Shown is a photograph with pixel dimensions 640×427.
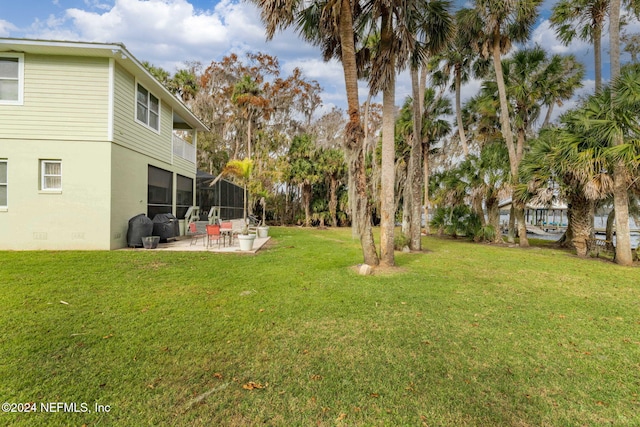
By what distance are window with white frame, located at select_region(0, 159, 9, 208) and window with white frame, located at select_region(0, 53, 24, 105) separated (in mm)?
1767

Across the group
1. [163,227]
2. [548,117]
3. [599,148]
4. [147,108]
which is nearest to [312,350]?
[163,227]

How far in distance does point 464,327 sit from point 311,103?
27792 millimetres

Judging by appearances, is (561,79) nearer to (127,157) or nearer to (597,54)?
(597,54)

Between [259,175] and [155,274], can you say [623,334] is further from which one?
[259,175]

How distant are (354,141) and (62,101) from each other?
339 inches

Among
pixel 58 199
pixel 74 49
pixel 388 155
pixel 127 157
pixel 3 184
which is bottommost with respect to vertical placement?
pixel 58 199

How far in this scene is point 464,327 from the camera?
3926mm

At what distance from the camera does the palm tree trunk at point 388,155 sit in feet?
22.9

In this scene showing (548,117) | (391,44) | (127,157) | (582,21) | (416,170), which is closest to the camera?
(391,44)

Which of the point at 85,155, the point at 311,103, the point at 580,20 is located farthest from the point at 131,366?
the point at 311,103

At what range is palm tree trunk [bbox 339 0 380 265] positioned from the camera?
661 centimetres

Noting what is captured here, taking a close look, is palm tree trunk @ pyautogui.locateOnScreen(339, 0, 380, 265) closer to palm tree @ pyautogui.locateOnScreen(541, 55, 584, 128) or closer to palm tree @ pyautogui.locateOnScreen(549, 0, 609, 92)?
palm tree @ pyautogui.locateOnScreen(549, 0, 609, 92)

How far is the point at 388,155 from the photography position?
714 cm

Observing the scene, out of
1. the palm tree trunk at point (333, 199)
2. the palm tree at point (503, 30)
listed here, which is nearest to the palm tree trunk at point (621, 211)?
the palm tree at point (503, 30)
